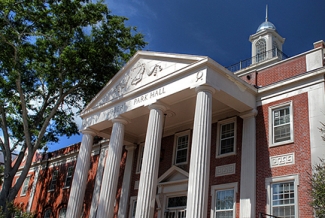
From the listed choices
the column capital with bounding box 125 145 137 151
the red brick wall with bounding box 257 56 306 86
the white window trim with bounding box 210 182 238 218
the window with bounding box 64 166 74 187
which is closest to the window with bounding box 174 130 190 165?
the white window trim with bounding box 210 182 238 218

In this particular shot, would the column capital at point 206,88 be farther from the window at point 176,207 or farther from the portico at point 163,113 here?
the window at point 176,207

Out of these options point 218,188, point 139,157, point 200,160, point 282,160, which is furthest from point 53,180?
point 282,160

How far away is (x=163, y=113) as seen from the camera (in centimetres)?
1689

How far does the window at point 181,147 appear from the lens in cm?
1942

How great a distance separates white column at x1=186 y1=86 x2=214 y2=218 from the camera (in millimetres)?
12727

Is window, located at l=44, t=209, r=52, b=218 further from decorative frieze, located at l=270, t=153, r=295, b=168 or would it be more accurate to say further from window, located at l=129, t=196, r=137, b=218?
decorative frieze, located at l=270, t=153, r=295, b=168

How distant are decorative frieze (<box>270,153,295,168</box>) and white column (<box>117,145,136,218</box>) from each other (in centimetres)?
952

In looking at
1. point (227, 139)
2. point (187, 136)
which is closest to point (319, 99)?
point (227, 139)

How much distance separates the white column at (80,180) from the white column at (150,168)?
18.9 ft

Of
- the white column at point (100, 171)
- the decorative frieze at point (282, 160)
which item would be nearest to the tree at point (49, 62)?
the white column at point (100, 171)

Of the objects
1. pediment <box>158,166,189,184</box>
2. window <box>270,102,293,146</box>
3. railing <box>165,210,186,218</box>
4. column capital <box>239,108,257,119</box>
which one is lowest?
railing <box>165,210,186,218</box>

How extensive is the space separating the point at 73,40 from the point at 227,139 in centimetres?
1257

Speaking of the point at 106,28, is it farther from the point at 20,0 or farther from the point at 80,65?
the point at 20,0

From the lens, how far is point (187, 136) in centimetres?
1977
